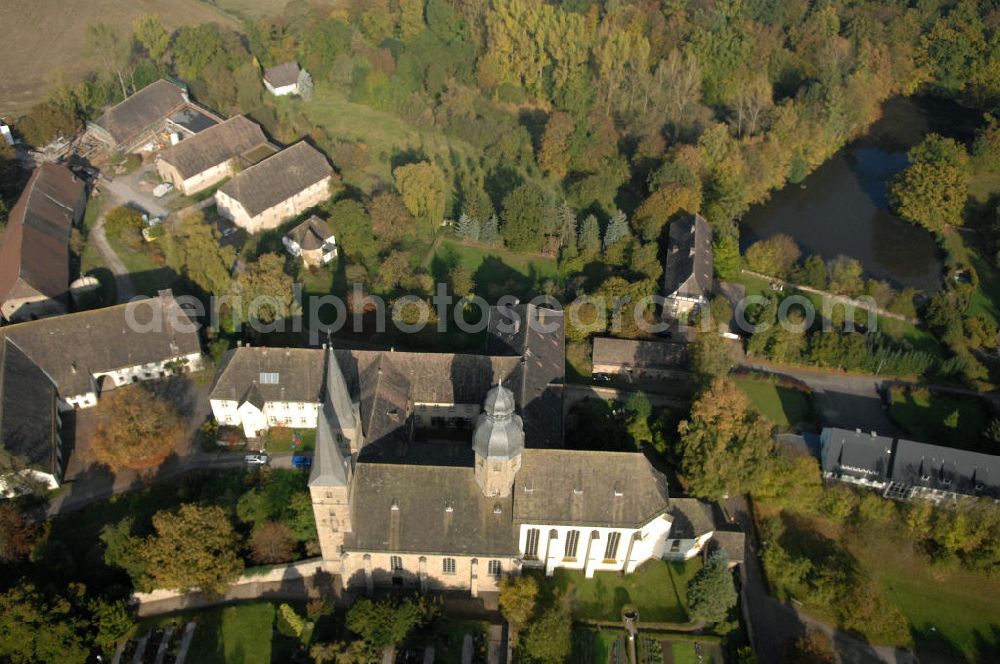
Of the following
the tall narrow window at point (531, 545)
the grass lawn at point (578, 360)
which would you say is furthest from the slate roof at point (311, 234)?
the tall narrow window at point (531, 545)

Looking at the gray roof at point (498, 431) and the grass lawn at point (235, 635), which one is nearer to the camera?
the gray roof at point (498, 431)

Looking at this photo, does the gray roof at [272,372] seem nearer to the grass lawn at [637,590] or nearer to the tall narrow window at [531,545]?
the tall narrow window at [531,545]

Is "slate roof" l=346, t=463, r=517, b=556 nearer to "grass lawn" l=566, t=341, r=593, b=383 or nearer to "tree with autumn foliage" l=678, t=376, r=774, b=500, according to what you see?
"tree with autumn foliage" l=678, t=376, r=774, b=500

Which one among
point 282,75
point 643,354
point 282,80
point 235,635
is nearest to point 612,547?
point 643,354

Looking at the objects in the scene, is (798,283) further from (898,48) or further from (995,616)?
(898,48)

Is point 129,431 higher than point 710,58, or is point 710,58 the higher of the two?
point 710,58

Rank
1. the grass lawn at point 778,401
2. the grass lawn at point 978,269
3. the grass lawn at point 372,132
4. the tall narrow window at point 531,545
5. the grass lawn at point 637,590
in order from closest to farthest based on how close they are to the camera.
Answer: the tall narrow window at point 531,545, the grass lawn at point 637,590, the grass lawn at point 778,401, the grass lawn at point 978,269, the grass lawn at point 372,132

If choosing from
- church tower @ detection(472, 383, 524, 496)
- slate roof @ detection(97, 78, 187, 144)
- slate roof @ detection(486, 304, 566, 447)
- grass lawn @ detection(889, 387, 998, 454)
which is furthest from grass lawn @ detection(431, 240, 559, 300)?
slate roof @ detection(97, 78, 187, 144)

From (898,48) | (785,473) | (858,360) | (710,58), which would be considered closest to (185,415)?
(785,473)
